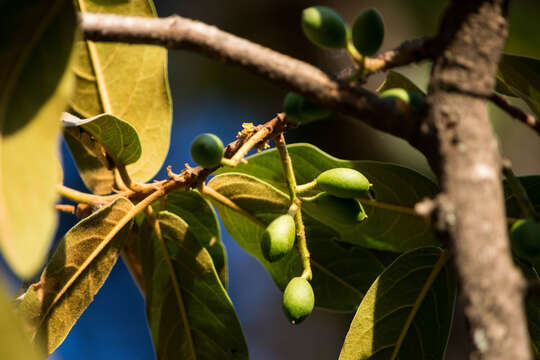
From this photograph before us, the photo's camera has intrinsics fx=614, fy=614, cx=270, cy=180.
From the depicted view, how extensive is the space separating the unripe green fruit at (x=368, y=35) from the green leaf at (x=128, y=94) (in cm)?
58

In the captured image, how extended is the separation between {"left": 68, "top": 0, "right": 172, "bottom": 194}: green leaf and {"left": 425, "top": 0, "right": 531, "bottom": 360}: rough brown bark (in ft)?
2.51

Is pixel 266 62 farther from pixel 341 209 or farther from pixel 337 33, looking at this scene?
pixel 341 209

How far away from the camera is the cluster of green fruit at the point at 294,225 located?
0.93m

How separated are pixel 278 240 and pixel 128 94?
540 mm

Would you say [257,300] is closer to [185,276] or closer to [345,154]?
[345,154]

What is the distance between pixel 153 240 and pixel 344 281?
1.30 feet

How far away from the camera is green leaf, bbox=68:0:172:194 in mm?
1262

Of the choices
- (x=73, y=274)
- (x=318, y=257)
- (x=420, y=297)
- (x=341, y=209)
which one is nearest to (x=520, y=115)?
(x=341, y=209)

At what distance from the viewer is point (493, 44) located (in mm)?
603

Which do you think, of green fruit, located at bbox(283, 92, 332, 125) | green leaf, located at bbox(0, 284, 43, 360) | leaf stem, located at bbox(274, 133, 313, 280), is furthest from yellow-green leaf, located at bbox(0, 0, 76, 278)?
leaf stem, located at bbox(274, 133, 313, 280)

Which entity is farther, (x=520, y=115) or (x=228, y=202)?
(x=228, y=202)

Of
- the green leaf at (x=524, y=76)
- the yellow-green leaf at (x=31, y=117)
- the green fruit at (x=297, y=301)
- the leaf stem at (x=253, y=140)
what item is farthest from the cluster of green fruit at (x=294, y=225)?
the yellow-green leaf at (x=31, y=117)

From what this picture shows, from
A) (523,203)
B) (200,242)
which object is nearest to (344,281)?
(200,242)

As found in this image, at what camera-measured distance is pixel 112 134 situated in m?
1.08
